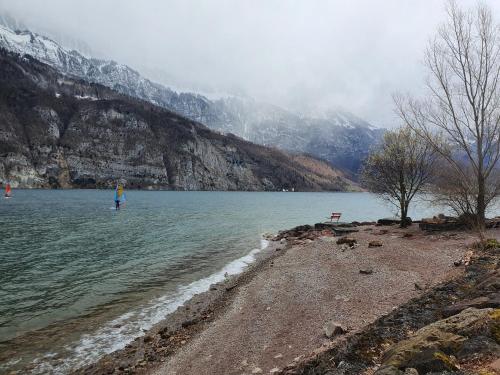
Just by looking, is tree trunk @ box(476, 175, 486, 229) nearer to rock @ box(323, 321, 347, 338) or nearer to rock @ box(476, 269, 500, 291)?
rock @ box(476, 269, 500, 291)

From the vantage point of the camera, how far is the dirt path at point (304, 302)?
35.1ft

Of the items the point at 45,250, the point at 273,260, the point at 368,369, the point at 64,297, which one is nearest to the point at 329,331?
the point at 368,369

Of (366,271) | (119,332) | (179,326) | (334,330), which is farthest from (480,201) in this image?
(119,332)

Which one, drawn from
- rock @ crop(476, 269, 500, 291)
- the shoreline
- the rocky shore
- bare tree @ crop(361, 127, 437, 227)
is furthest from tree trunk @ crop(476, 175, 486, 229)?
the shoreline

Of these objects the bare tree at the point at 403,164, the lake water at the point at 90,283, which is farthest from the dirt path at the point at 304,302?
the bare tree at the point at 403,164

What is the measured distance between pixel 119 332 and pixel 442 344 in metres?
11.8

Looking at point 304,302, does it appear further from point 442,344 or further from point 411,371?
point 411,371

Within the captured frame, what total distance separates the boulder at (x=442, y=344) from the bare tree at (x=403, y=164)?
30071 millimetres

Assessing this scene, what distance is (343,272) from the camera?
794 inches

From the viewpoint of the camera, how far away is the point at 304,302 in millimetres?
15305

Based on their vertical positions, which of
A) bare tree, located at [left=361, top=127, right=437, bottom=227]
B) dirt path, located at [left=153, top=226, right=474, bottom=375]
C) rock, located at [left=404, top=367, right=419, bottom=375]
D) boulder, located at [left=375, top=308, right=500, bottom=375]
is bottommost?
dirt path, located at [left=153, top=226, right=474, bottom=375]

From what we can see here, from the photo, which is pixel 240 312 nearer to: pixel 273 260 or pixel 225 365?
pixel 225 365

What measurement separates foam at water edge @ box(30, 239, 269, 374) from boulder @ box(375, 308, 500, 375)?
9.69 m

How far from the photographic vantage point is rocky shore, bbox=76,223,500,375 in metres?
6.58
